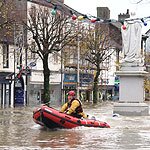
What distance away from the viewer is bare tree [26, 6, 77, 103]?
4441cm

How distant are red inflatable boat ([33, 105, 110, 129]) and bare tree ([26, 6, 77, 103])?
20.7 metres

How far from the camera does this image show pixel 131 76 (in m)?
31.8

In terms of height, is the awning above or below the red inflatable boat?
above

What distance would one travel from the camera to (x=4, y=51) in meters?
52.7

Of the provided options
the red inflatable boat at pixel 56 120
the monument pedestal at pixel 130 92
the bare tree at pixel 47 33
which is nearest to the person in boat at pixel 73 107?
the red inflatable boat at pixel 56 120

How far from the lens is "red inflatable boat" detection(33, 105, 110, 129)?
881 inches

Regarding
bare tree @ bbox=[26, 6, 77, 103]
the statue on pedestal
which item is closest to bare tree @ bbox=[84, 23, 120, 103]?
bare tree @ bbox=[26, 6, 77, 103]

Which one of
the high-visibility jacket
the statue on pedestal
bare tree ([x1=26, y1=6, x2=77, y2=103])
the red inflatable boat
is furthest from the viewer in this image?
bare tree ([x1=26, y1=6, x2=77, y2=103])

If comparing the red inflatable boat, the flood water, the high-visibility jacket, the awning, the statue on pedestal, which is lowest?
the flood water

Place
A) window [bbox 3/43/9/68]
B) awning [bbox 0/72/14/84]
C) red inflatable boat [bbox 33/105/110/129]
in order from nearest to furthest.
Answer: red inflatable boat [bbox 33/105/110/129] < awning [bbox 0/72/14/84] < window [bbox 3/43/9/68]

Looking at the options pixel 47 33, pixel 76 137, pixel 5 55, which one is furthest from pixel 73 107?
pixel 5 55

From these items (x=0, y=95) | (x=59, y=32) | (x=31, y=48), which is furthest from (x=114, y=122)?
(x=0, y=95)

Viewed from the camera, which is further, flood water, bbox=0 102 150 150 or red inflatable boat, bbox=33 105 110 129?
red inflatable boat, bbox=33 105 110 129

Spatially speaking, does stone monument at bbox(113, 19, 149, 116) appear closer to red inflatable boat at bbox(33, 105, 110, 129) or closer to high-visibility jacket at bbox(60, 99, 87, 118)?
high-visibility jacket at bbox(60, 99, 87, 118)
